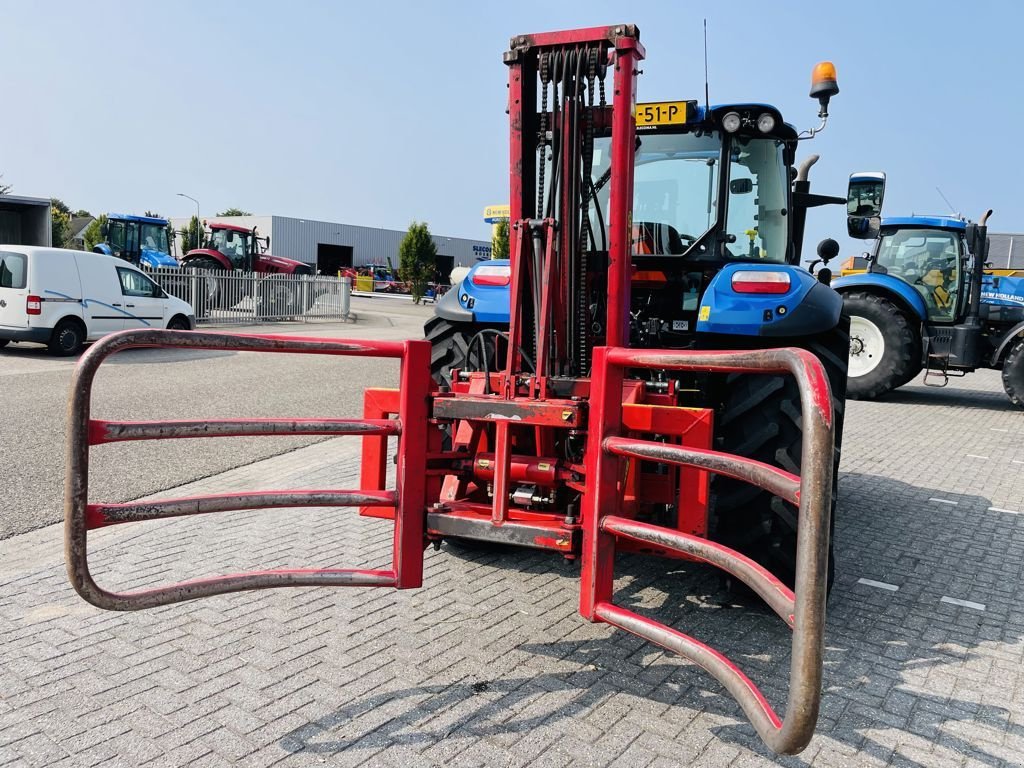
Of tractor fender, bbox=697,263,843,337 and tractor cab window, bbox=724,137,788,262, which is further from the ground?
tractor cab window, bbox=724,137,788,262

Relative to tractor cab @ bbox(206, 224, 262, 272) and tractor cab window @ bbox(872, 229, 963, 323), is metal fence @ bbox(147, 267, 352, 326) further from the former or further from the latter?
tractor cab window @ bbox(872, 229, 963, 323)

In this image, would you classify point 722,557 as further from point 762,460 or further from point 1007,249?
point 1007,249

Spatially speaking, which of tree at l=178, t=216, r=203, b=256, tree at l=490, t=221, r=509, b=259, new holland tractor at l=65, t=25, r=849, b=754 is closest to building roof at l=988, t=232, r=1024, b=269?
tree at l=490, t=221, r=509, b=259

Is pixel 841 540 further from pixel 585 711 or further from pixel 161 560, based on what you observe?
pixel 161 560

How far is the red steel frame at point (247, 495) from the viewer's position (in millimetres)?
2854

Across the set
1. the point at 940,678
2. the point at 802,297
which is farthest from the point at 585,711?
the point at 802,297

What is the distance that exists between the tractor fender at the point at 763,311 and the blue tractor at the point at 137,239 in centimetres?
2341

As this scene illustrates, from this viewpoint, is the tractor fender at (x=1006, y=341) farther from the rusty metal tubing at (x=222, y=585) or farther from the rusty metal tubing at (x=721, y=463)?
the rusty metal tubing at (x=222, y=585)

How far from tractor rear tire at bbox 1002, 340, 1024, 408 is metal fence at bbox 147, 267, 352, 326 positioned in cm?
1715

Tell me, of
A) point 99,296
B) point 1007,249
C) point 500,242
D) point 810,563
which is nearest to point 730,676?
point 810,563

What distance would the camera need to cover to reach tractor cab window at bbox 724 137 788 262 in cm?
483

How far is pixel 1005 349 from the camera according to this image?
1189cm

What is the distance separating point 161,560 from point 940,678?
3756 millimetres

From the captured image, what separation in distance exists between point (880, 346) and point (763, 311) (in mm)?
9059
